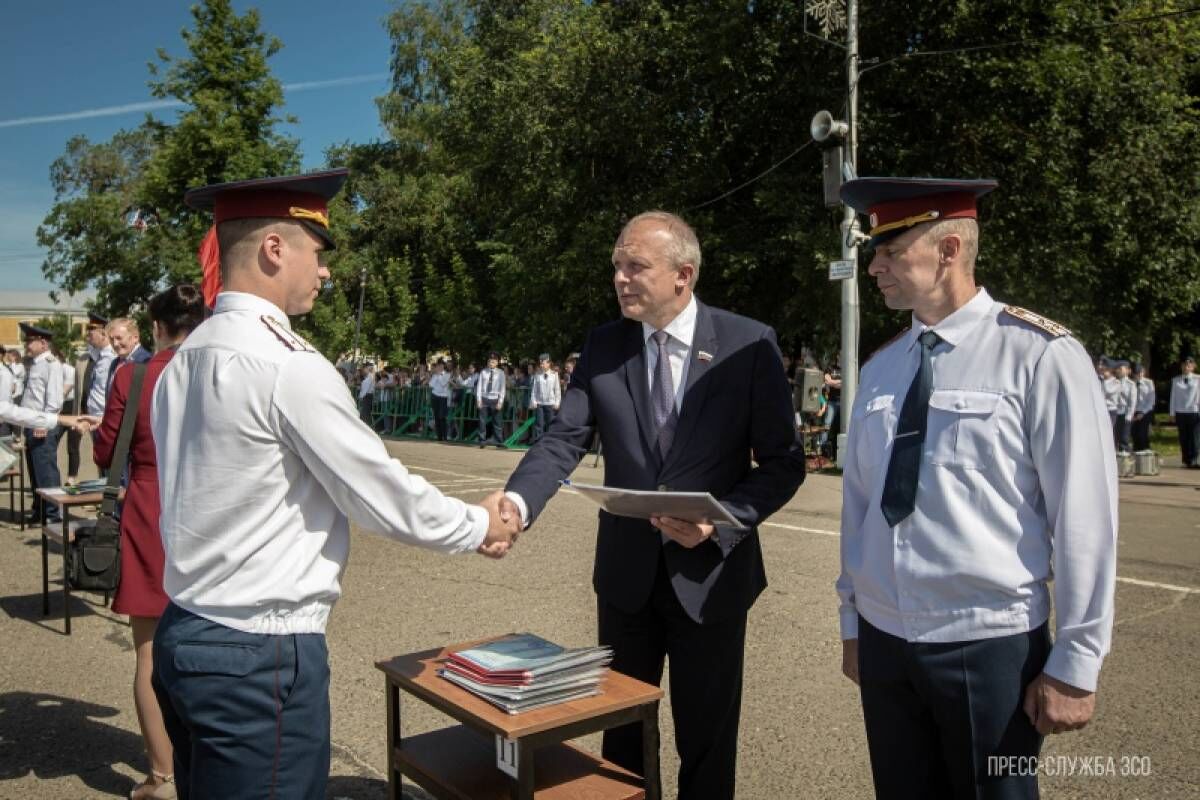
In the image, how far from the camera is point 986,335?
7.91ft

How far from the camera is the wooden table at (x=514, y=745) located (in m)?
2.50

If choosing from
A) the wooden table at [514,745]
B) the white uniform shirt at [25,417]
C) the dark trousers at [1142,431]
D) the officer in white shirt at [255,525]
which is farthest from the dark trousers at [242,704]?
the dark trousers at [1142,431]

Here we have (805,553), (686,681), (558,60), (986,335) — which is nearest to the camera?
(986,335)

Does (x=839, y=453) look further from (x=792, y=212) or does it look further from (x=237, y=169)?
(x=237, y=169)

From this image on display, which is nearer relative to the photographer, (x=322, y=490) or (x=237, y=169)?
(x=322, y=490)

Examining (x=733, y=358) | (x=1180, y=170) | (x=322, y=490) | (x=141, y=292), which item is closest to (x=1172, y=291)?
(x=1180, y=170)

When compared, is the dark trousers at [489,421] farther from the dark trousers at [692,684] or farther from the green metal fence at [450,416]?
the dark trousers at [692,684]

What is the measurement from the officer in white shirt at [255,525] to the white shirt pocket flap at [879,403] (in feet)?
4.12

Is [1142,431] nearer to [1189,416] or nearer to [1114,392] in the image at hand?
[1189,416]

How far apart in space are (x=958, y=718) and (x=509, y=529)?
1.39 m

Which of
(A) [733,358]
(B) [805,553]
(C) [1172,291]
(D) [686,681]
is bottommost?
(B) [805,553]

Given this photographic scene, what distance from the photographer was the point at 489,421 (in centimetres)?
2323

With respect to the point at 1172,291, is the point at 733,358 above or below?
below

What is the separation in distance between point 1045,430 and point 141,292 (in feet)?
153
